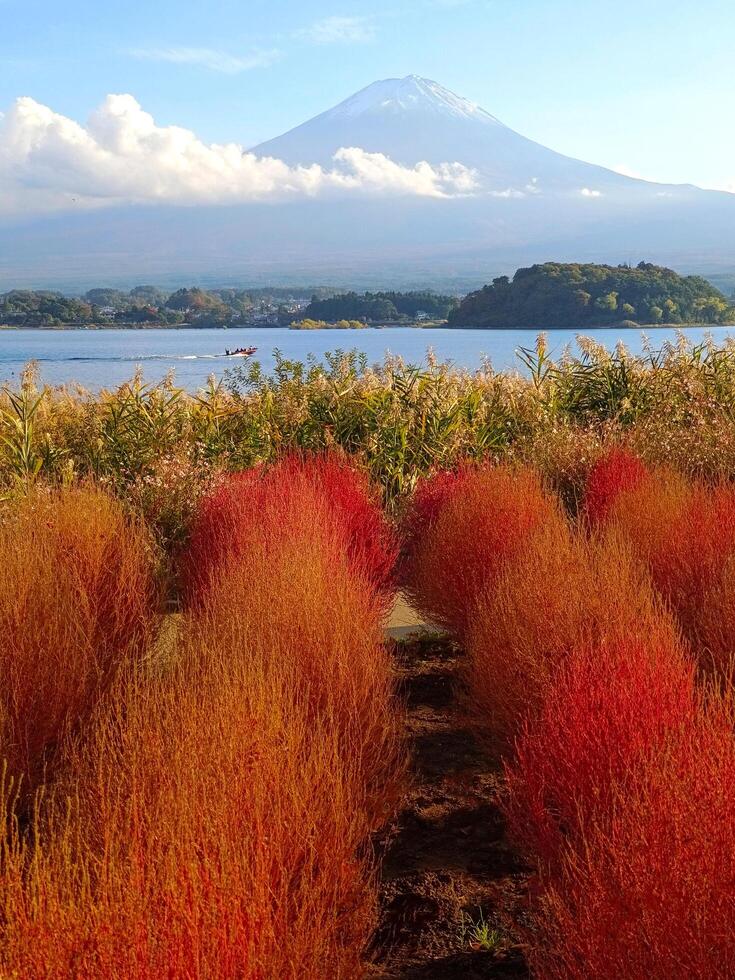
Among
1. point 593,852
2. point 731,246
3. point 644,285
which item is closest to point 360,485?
point 593,852

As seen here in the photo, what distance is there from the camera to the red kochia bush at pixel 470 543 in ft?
18.8

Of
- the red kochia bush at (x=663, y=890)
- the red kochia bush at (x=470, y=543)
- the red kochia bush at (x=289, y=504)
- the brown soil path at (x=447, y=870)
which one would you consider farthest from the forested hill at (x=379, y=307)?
the red kochia bush at (x=663, y=890)

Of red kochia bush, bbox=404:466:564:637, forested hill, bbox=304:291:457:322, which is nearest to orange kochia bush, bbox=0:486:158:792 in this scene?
red kochia bush, bbox=404:466:564:637

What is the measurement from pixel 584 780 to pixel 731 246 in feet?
488

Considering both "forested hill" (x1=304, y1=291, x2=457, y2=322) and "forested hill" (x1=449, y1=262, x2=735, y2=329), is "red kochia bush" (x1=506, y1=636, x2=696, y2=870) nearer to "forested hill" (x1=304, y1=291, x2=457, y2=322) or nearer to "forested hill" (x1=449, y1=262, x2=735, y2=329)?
"forested hill" (x1=449, y1=262, x2=735, y2=329)

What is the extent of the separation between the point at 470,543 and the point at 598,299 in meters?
25.1

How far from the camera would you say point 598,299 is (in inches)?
1161

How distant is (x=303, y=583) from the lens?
13.6 feet

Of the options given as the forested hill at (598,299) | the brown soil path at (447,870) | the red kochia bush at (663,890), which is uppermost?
the forested hill at (598,299)

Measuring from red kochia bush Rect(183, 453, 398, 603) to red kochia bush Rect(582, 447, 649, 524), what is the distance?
1.61 m

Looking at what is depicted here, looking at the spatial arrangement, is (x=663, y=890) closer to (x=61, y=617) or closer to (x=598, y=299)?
(x=61, y=617)

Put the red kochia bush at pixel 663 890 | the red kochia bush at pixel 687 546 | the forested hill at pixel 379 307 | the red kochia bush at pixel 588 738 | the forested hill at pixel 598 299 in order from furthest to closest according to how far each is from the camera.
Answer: the forested hill at pixel 379 307 → the forested hill at pixel 598 299 → the red kochia bush at pixel 687 546 → the red kochia bush at pixel 588 738 → the red kochia bush at pixel 663 890

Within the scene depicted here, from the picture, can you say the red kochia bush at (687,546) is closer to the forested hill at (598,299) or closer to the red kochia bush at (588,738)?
the red kochia bush at (588,738)

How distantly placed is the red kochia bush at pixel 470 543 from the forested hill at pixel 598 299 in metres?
24.2
